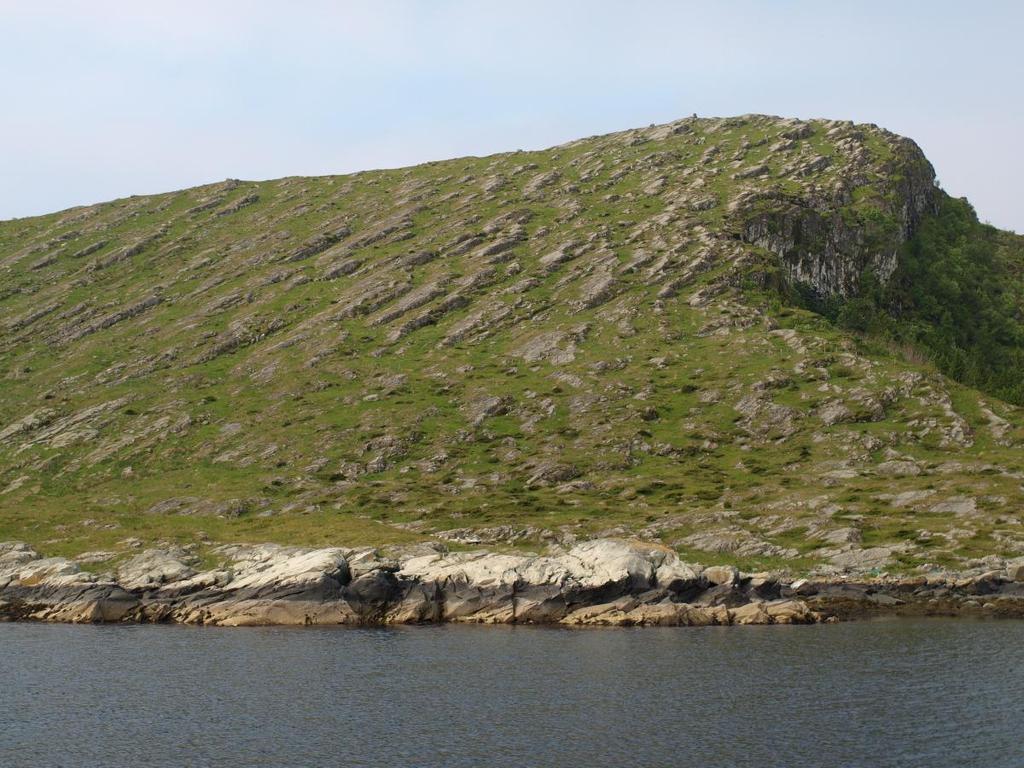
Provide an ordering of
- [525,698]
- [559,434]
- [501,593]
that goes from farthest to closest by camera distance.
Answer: [559,434]
[501,593]
[525,698]

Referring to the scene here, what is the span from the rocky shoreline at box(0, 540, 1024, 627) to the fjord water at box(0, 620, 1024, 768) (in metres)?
5.84

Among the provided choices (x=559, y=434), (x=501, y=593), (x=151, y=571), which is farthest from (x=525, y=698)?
(x=559, y=434)

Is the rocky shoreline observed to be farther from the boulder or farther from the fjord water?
the fjord water

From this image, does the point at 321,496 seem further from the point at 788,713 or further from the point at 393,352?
the point at 788,713

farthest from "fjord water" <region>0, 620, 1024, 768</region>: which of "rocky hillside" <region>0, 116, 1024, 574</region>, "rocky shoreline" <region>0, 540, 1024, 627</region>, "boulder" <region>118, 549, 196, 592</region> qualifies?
"rocky hillside" <region>0, 116, 1024, 574</region>

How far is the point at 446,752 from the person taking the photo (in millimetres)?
51906

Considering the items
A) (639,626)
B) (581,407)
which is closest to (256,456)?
(581,407)

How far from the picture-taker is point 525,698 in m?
62.9

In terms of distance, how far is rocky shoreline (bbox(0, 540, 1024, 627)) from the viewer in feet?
305

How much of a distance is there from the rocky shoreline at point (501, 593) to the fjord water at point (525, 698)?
5838 millimetres

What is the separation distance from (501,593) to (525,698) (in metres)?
33.8

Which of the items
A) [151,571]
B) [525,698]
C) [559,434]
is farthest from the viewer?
[559,434]

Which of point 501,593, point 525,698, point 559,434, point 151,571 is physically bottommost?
point 525,698

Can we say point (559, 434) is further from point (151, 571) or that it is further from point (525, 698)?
point (525, 698)
